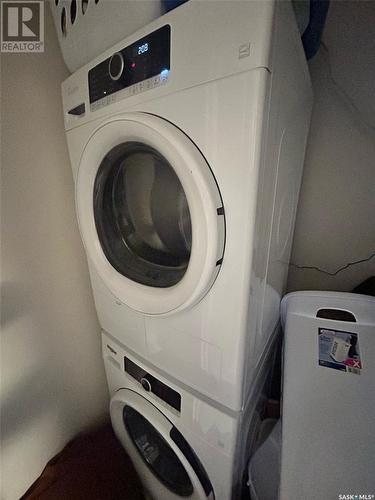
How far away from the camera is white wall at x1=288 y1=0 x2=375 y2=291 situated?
944mm

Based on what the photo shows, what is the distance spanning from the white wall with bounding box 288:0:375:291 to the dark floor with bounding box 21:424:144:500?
3.90 feet

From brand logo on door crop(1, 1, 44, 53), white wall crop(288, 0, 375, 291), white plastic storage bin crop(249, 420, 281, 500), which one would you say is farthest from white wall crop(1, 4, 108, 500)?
white wall crop(288, 0, 375, 291)

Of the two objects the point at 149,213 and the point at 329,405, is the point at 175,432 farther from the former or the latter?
the point at 149,213

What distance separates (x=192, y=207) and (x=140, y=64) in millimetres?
345

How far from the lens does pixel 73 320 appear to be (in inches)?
41.4

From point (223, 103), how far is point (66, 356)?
1.08 metres

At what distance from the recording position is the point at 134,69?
1.89 feet

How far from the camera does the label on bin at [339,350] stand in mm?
675

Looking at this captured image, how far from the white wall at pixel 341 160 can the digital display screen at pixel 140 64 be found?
32.2 inches

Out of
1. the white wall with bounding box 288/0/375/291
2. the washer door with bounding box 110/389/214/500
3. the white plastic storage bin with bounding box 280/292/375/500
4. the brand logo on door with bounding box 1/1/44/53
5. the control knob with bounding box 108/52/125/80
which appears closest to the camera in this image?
the white plastic storage bin with bounding box 280/292/375/500

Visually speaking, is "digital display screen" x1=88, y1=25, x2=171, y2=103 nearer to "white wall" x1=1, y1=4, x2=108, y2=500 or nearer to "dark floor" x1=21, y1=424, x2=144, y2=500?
"white wall" x1=1, y1=4, x2=108, y2=500

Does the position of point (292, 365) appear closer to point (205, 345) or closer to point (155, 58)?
point (205, 345)

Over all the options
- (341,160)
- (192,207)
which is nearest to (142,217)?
(192,207)

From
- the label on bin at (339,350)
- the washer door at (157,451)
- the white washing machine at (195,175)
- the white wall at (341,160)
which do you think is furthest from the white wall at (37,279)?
the white wall at (341,160)
